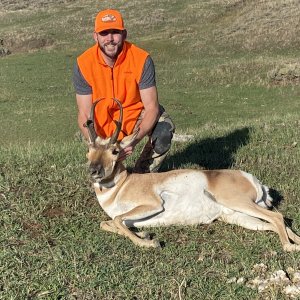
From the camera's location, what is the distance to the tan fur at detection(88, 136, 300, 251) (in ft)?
18.7

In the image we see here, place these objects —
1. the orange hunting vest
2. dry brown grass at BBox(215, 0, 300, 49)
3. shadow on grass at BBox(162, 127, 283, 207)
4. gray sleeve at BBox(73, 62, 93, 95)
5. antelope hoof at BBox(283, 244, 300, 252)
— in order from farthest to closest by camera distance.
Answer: dry brown grass at BBox(215, 0, 300, 49) < shadow on grass at BBox(162, 127, 283, 207) < gray sleeve at BBox(73, 62, 93, 95) < the orange hunting vest < antelope hoof at BBox(283, 244, 300, 252)

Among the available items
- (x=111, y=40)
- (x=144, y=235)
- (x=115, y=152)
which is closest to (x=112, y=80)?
(x=111, y=40)

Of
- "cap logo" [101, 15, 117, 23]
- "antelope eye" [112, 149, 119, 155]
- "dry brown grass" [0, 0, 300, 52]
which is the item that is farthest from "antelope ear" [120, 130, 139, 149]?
"dry brown grass" [0, 0, 300, 52]

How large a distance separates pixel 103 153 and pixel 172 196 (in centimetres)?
90

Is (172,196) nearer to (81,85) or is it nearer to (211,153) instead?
(81,85)

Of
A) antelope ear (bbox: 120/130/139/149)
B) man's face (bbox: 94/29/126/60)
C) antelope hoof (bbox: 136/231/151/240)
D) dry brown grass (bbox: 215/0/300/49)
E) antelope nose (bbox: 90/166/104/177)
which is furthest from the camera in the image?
dry brown grass (bbox: 215/0/300/49)

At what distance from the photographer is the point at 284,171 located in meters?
7.59

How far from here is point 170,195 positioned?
235 inches

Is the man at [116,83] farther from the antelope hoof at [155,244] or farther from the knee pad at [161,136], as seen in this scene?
the antelope hoof at [155,244]

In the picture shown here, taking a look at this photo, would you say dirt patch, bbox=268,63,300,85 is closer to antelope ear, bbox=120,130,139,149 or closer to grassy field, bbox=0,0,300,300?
grassy field, bbox=0,0,300,300

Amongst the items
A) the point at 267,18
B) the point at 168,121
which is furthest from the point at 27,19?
the point at 168,121

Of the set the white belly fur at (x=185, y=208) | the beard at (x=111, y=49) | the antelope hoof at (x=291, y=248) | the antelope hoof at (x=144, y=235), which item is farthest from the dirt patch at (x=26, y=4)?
the antelope hoof at (x=291, y=248)

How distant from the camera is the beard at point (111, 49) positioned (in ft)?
21.2

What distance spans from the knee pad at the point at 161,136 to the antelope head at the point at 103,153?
1.11 meters
